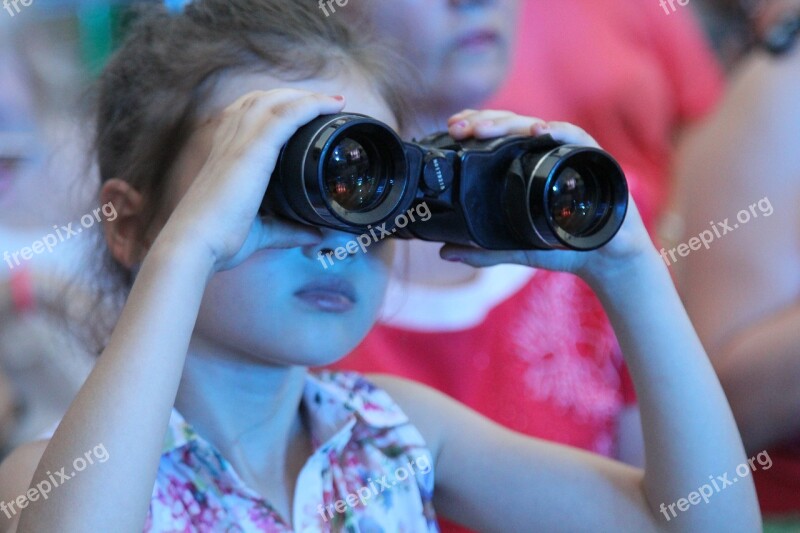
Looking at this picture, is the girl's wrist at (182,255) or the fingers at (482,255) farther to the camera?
the fingers at (482,255)

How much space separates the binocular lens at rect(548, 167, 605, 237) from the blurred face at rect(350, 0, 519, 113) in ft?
1.40

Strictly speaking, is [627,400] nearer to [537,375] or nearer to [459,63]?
[537,375]

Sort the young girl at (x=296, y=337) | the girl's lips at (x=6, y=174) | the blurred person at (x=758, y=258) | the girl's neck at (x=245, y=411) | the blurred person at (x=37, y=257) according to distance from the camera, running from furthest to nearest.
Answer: the girl's lips at (x=6, y=174) → the blurred person at (x=37, y=257) → the blurred person at (x=758, y=258) → the girl's neck at (x=245, y=411) → the young girl at (x=296, y=337)

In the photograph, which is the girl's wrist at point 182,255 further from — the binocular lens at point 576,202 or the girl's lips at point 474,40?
the girl's lips at point 474,40

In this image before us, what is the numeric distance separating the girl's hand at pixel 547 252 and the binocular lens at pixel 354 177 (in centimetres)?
10

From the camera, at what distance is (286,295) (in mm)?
785

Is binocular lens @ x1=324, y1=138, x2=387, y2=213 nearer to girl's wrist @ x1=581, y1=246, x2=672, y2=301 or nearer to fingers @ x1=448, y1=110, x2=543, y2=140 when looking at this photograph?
fingers @ x1=448, y1=110, x2=543, y2=140

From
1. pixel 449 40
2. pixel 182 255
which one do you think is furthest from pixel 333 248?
pixel 449 40

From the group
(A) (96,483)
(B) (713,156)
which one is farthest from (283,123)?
(B) (713,156)

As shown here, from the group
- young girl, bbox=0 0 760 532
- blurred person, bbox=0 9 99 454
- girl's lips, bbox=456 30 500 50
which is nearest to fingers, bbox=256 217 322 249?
young girl, bbox=0 0 760 532

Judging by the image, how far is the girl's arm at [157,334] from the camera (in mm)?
628

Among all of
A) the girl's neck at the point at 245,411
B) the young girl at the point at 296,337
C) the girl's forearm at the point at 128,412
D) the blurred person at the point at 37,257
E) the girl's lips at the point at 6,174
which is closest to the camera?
Result: the girl's forearm at the point at 128,412

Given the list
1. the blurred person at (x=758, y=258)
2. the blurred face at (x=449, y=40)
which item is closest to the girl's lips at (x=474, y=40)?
the blurred face at (x=449, y=40)

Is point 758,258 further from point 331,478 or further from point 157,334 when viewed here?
point 157,334
